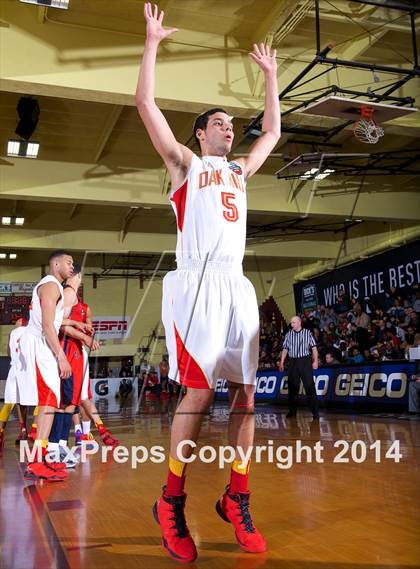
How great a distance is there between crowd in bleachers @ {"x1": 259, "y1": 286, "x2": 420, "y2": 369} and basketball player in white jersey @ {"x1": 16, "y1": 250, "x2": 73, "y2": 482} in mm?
7427

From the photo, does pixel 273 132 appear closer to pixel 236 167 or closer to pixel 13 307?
pixel 236 167

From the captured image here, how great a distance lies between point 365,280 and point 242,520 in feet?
45.4

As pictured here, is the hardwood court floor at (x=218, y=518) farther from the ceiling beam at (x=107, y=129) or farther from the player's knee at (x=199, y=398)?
the ceiling beam at (x=107, y=129)

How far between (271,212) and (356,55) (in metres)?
4.41

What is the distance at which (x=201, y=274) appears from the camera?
7.63 ft

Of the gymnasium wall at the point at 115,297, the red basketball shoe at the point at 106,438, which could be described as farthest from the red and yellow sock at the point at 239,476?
the gymnasium wall at the point at 115,297

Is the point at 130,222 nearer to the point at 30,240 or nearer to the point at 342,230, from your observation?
the point at 30,240

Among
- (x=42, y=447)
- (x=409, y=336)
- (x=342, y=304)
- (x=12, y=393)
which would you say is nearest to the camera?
(x=42, y=447)

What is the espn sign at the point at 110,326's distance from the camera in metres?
17.6

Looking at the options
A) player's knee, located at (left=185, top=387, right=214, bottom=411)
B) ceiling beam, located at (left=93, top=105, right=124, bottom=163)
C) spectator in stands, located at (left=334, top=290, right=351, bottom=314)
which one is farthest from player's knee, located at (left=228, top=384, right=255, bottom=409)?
spectator in stands, located at (left=334, top=290, right=351, bottom=314)

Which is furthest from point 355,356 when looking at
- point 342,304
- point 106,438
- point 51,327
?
point 51,327

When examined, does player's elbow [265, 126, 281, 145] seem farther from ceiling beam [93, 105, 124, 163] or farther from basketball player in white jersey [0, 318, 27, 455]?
ceiling beam [93, 105, 124, 163]

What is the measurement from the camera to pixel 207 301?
225 centimetres

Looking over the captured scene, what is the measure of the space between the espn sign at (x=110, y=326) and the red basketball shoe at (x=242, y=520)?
595 inches
